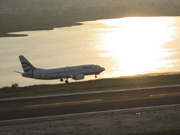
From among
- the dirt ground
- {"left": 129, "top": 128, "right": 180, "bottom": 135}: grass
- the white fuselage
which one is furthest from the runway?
the white fuselage

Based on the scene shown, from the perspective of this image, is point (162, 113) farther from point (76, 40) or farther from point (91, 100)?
point (76, 40)

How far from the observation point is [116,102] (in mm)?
43938

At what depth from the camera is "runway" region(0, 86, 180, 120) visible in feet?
135

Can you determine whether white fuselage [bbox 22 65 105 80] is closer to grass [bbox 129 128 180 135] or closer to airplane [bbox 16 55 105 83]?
airplane [bbox 16 55 105 83]

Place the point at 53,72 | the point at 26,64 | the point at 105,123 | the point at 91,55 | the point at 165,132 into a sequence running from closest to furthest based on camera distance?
1. the point at 165,132
2. the point at 105,123
3. the point at 26,64
4. the point at 53,72
5. the point at 91,55

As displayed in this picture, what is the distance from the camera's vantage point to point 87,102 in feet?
146

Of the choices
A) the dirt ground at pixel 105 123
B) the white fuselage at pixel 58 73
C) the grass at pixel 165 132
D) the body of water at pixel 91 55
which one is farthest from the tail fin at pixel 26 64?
the grass at pixel 165 132

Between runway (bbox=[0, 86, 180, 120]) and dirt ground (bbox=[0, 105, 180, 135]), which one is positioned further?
runway (bbox=[0, 86, 180, 120])

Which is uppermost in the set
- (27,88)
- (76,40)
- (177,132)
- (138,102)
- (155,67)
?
(76,40)

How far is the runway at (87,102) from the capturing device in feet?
135

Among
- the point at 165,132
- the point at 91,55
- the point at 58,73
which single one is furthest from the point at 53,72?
the point at 165,132

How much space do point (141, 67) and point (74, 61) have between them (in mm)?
21221

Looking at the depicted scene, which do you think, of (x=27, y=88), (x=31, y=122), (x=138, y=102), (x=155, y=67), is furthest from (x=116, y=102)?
(x=155, y=67)

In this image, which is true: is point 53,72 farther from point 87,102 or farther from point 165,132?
point 165,132
